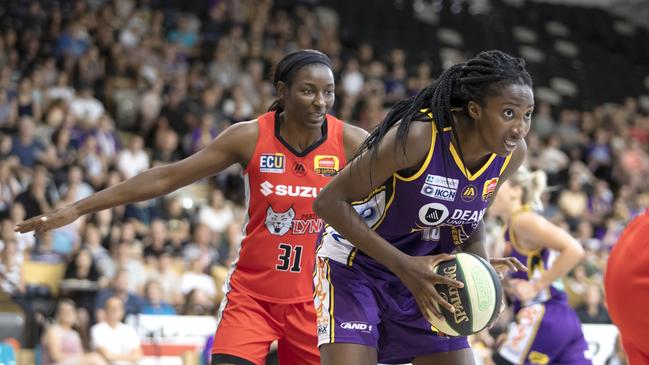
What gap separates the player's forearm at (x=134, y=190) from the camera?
479cm

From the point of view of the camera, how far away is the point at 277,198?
4.86 m

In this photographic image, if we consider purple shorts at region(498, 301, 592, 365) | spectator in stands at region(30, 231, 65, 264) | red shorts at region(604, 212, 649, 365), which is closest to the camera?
red shorts at region(604, 212, 649, 365)

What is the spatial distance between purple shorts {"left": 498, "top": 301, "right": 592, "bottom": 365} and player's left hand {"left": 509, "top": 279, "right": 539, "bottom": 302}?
0.09m

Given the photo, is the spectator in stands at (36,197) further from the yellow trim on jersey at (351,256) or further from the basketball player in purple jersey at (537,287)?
the yellow trim on jersey at (351,256)

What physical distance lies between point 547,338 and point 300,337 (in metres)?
1.91

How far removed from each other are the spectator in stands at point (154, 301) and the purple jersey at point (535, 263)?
14.3 feet

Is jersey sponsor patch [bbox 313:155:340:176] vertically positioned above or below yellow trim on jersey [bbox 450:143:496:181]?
below

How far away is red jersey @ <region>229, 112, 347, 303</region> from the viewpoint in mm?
4863

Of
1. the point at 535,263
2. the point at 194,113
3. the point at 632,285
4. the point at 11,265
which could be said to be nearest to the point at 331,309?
the point at 632,285

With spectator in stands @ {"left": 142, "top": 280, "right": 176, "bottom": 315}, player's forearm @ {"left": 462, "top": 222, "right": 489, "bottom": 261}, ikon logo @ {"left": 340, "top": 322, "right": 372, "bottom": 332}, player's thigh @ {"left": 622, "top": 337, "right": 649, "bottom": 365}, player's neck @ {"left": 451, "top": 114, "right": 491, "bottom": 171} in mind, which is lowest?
spectator in stands @ {"left": 142, "top": 280, "right": 176, "bottom": 315}

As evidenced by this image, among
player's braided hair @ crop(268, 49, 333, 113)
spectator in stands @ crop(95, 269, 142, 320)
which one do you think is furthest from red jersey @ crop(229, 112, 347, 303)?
spectator in stands @ crop(95, 269, 142, 320)

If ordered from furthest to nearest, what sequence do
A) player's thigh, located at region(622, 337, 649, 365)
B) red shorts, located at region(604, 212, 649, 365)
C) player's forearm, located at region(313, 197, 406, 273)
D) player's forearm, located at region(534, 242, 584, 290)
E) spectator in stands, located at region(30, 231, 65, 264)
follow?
spectator in stands, located at region(30, 231, 65, 264) → player's forearm, located at region(534, 242, 584, 290) → player's forearm, located at region(313, 197, 406, 273) → player's thigh, located at region(622, 337, 649, 365) → red shorts, located at region(604, 212, 649, 365)

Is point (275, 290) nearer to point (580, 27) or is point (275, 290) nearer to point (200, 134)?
point (200, 134)

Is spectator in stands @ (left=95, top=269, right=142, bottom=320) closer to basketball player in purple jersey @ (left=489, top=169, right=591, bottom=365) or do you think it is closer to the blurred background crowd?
the blurred background crowd
